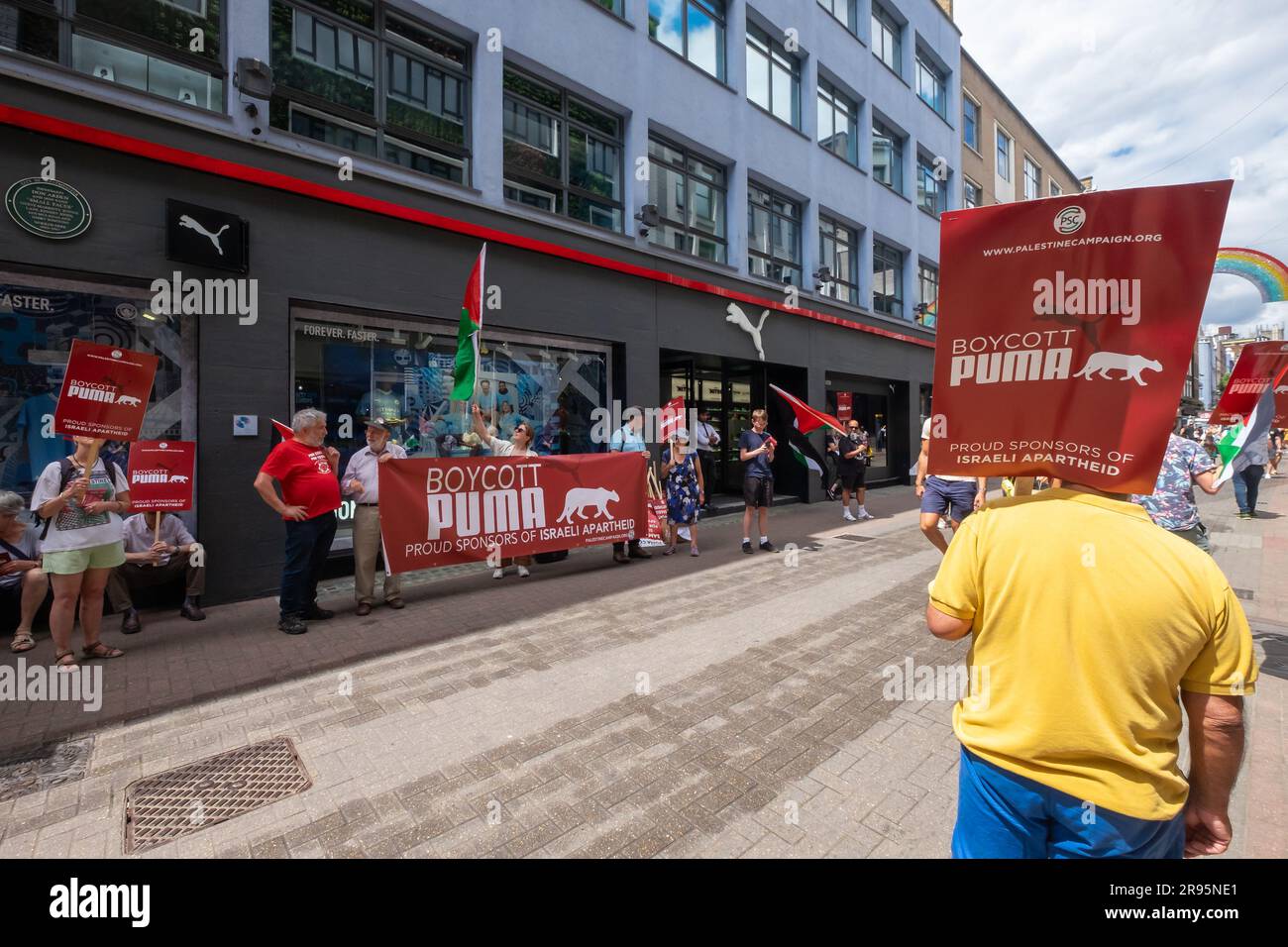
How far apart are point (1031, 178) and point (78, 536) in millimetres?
37437

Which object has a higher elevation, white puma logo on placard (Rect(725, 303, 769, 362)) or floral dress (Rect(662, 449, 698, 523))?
white puma logo on placard (Rect(725, 303, 769, 362))

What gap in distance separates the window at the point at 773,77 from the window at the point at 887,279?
16.4 feet

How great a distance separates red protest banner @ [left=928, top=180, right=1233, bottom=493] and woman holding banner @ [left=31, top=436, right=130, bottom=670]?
6.13 metres

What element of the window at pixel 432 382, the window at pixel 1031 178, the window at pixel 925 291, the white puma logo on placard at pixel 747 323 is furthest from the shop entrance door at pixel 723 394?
the window at pixel 1031 178

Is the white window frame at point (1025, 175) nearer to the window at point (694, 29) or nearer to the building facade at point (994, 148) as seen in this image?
the building facade at point (994, 148)

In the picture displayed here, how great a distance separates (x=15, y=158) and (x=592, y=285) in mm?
7063

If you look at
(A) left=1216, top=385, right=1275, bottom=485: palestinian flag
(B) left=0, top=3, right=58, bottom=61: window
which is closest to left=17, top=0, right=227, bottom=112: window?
(B) left=0, top=3, right=58, bottom=61: window

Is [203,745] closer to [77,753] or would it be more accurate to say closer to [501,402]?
[77,753]

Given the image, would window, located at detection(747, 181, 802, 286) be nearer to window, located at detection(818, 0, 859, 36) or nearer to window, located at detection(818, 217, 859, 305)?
window, located at detection(818, 217, 859, 305)

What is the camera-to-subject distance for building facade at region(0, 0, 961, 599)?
625 cm

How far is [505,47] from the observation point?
952cm

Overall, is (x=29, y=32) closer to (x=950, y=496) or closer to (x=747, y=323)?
(x=950, y=496)
